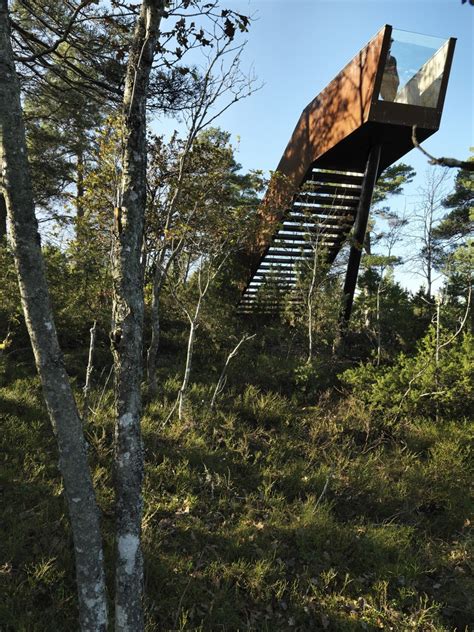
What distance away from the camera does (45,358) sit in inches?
95.3

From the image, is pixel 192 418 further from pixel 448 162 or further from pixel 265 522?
pixel 448 162

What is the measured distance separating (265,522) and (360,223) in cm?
612

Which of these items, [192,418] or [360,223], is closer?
[192,418]

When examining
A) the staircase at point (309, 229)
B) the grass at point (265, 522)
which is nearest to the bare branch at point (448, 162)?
the grass at point (265, 522)

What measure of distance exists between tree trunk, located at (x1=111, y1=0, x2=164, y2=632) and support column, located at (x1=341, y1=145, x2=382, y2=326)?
5.46 m

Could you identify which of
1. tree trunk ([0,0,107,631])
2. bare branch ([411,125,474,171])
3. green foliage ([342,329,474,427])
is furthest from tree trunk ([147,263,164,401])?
bare branch ([411,125,474,171])

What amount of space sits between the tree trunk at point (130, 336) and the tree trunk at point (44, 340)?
0.62 feet

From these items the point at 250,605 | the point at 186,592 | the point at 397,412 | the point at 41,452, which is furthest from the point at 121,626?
the point at 397,412

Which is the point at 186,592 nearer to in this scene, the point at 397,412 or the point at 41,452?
the point at 41,452

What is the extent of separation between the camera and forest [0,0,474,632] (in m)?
2.71

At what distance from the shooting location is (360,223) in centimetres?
807

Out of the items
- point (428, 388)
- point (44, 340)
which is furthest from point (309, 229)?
point (44, 340)

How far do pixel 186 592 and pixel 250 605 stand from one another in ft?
2.11

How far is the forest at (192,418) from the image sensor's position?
8.87 ft
